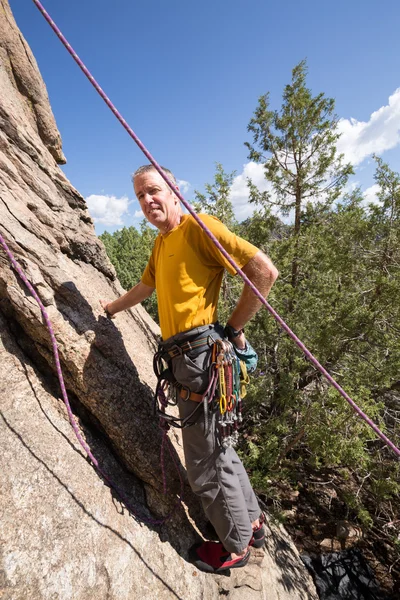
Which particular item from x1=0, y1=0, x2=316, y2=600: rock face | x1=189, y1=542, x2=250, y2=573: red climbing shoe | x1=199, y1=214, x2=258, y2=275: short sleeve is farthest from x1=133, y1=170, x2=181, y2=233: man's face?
x1=189, y1=542, x2=250, y2=573: red climbing shoe

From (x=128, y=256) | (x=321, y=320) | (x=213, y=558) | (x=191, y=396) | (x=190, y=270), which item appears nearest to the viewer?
(x=190, y=270)

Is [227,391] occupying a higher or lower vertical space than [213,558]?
higher

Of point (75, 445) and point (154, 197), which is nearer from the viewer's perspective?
point (154, 197)

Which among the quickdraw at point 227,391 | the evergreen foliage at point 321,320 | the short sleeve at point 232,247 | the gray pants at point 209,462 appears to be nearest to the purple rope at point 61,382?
the gray pants at point 209,462

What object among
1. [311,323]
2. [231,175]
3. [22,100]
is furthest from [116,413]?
[231,175]

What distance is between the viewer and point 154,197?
2.20 meters

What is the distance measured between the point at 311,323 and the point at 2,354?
4453 millimetres

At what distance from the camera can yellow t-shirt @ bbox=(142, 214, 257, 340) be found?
6.90 feet

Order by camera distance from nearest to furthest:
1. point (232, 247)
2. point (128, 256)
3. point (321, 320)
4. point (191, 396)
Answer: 1. point (232, 247)
2. point (191, 396)
3. point (321, 320)
4. point (128, 256)

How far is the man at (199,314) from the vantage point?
211cm

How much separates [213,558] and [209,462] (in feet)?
3.16

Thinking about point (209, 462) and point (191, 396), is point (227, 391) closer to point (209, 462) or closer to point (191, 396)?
point (191, 396)

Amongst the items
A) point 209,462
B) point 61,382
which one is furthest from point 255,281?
point 61,382

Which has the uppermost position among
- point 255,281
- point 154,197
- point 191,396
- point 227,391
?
point 154,197
